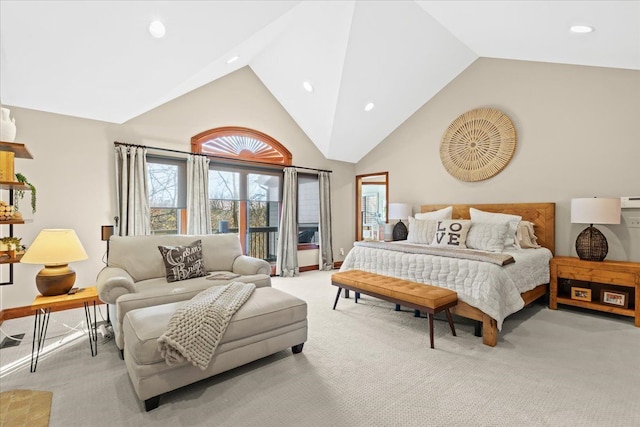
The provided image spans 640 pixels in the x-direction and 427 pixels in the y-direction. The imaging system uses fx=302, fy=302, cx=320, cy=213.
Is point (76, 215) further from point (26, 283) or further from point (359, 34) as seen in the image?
point (359, 34)

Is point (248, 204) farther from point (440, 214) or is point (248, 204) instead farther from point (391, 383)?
point (391, 383)

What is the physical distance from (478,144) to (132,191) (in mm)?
5043

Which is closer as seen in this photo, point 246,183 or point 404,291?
point 404,291

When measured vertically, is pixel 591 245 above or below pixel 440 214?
below

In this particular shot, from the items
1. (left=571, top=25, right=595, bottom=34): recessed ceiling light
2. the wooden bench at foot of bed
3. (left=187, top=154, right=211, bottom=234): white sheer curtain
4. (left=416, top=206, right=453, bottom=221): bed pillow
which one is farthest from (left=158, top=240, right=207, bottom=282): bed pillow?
(left=571, top=25, right=595, bottom=34): recessed ceiling light

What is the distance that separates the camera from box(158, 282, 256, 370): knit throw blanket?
1.82 m

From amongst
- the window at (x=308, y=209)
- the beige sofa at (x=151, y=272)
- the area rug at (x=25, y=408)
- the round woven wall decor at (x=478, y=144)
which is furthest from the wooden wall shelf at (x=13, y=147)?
the round woven wall decor at (x=478, y=144)

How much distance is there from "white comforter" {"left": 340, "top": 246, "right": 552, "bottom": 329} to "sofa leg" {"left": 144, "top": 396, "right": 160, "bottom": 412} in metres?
2.58

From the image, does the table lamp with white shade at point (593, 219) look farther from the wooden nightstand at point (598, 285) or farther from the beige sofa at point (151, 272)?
the beige sofa at point (151, 272)

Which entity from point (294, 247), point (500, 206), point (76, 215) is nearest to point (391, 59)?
point (500, 206)

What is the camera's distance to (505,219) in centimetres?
409

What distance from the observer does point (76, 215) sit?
144 inches

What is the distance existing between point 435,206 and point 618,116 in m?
2.49

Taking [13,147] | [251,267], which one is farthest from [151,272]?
[13,147]
